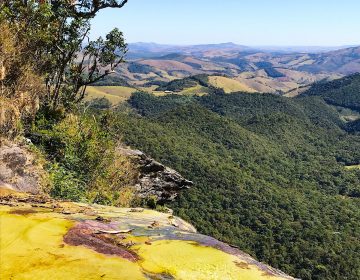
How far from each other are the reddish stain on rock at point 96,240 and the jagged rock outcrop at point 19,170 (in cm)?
614

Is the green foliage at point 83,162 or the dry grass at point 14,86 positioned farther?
the green foliage at point 83,162

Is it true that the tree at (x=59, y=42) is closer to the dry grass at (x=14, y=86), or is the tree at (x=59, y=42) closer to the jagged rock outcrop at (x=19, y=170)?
the dry grass at (x=14, y=86)

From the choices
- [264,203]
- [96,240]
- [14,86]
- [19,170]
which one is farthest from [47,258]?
[264,203]

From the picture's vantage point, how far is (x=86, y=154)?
23984mm

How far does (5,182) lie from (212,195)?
111545 mm

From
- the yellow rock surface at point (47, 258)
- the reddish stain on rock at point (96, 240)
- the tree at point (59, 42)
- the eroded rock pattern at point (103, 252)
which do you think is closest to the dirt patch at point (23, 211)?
the eroded rock pattern at point (103, 252)

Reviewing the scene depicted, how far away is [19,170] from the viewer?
15.9 m

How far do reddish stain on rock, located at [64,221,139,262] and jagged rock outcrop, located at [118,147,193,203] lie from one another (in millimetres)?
20735

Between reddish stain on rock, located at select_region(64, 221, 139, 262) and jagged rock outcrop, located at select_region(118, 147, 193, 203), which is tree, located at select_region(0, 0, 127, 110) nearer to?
jagged rock outcrop, located at select_region(118, 147, 193, 203)

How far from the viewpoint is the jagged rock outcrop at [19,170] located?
1524cm

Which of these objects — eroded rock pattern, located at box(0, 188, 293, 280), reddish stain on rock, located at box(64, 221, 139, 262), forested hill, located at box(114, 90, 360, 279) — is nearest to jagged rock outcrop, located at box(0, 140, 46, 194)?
eroded rock pattern, located at box(0, 188, 293, 280)

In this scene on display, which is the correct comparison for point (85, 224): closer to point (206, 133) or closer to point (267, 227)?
point (267, 227)

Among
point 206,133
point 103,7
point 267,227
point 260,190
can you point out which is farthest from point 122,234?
point 206,133

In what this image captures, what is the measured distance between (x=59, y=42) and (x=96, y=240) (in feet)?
80.7
